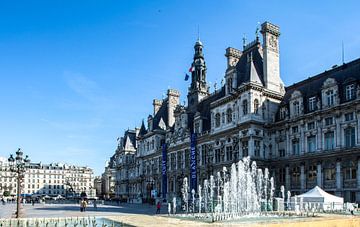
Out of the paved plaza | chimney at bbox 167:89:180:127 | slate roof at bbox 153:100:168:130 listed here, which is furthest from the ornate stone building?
the paved plaza

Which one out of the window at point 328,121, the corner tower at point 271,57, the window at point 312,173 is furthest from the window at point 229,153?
the window at point 328,121

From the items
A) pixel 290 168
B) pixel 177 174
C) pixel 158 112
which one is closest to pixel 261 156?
pixel 290 168

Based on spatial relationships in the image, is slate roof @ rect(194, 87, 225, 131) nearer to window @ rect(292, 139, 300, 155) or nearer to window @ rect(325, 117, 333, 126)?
window @ rect(292, 139, 300, 155)

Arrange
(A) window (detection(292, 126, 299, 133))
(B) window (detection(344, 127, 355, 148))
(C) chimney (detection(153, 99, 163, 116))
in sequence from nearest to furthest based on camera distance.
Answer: (B) window (detection(344, 127, 355, 148)) < (A) window (detection(292, 126, 299, 133)) < (C) chimney (detection(153, 99, 163, 116))

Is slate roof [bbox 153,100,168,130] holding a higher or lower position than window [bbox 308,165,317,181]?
higher

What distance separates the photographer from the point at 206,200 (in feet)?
189

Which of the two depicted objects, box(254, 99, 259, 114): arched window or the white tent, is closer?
the white tent

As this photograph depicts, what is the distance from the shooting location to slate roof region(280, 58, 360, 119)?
4397 cm

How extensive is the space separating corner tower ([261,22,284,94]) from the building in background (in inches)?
5184

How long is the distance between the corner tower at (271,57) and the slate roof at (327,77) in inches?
88.8

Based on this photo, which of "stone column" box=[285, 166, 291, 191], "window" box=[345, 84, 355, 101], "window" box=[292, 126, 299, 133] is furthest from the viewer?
"stone column" box=[285, 166, 291, 191]

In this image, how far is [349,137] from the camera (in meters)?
42.4

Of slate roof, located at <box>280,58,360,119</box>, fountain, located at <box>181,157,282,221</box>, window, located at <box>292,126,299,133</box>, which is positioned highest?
slate roof, located at <box>280,58,360,119</box>

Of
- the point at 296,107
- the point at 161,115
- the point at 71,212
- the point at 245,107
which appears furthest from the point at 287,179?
the point at 161,115
